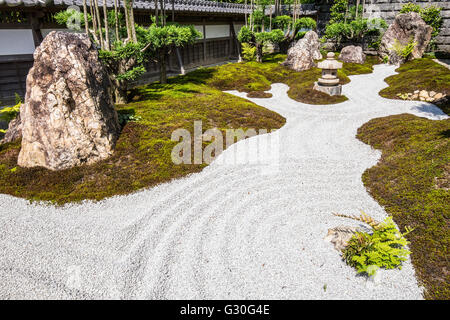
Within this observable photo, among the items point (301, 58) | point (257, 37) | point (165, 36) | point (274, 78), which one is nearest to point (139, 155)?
point (165, 36)

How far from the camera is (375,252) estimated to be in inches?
218

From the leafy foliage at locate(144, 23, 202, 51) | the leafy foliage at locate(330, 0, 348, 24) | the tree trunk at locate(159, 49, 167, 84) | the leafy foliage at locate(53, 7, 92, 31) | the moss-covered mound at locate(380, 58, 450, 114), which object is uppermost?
the leafy foliage at locate(330, 0, 348, 24)

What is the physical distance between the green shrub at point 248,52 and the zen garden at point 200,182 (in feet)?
39.1

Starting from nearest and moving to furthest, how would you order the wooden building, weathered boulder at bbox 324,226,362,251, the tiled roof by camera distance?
1. weathered boulder at bbox 324,226,362,251
2. the tiled roof
3. the wooden building

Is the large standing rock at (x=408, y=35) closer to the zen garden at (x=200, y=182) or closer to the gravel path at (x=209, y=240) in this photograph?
the zen garden at (x=200, y=182)

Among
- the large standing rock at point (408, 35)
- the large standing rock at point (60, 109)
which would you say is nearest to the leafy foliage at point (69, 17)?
the large standing rock at point (60, 109)

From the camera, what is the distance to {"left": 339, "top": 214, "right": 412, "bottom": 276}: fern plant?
5.53m

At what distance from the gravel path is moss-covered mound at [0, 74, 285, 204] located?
23.0 inches

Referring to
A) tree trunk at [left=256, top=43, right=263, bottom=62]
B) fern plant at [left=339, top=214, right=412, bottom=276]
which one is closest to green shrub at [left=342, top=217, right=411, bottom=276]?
fern plant at [left=339, top=214, right=412, bottom=276]

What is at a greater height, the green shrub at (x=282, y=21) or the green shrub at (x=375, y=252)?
the green shrub at (x=282, y=21)

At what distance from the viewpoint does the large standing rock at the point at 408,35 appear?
2598cm

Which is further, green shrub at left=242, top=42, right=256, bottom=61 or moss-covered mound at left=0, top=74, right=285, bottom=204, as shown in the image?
green shrub at left=242, top=42, right=256, bottom=61

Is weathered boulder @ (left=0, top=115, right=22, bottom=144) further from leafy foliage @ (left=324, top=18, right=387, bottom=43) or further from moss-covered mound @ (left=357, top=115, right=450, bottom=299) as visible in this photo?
leafy foliage @ (left=324, top=18, right=387, bottom=43)
